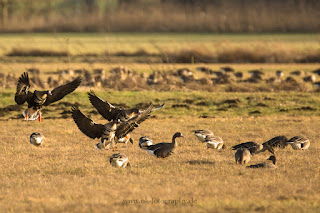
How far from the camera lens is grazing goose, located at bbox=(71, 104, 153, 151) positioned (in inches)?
483

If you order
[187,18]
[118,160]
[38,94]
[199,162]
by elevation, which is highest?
[187,18]

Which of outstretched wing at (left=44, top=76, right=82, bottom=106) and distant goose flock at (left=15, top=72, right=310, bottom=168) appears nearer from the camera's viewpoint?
distant goose flock at (left=15, top=72, right=310, bottom=168)

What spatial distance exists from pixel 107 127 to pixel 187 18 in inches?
3641

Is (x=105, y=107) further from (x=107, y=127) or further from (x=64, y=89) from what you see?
(x=64, y=89)

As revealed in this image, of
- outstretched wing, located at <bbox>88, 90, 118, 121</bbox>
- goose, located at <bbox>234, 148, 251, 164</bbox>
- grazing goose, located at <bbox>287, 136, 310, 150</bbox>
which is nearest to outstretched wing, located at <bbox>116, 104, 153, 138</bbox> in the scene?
outstretched wing, located at <bbox>88, 90, 118, 121</bbox>

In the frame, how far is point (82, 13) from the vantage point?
106m

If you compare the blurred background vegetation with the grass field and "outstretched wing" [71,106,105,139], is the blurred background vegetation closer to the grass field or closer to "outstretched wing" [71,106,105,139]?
the grass field

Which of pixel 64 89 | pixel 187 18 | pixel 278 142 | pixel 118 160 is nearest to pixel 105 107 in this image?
pixel 64 89

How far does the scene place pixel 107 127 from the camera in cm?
1244

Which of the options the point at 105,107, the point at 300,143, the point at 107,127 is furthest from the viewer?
the point at 105,107

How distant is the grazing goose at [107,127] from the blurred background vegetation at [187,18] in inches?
2795

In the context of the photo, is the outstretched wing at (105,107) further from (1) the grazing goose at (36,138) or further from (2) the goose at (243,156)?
(2) the goose at (243,156)

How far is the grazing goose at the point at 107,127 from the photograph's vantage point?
12.3 metres

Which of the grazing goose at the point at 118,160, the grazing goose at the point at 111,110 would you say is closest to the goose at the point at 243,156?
the grazing goose at the point at 118,160
